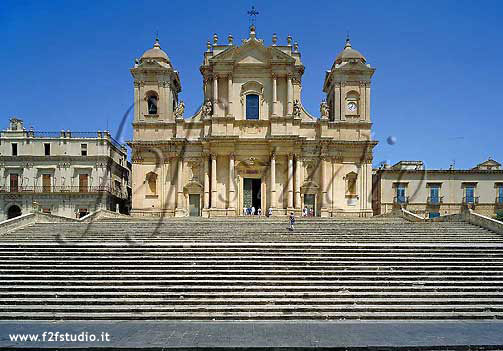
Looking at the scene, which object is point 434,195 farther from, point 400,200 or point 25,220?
point 25,220

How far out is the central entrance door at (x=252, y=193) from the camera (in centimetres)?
4184

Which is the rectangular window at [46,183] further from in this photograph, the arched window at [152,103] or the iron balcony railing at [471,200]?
the iron balcony railing at [471,200]

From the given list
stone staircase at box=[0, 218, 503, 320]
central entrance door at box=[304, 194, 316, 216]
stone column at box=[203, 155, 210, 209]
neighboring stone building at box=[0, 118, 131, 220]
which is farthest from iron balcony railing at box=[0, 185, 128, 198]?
stone staircase at box=[0, 218, 503, 320]

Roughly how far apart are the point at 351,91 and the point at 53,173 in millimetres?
30546

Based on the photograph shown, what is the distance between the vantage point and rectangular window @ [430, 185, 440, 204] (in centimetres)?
5188

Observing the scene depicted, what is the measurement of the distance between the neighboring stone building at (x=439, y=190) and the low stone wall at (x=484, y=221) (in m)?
23.2

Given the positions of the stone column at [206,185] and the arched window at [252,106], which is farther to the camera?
the arched window at [252,106]

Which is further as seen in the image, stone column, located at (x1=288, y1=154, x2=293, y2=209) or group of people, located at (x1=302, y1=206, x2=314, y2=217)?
stone column, located at (x1=288, y1=154, x2=293, y2=209)

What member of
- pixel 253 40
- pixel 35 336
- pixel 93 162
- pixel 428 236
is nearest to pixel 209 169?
pixel 253 40

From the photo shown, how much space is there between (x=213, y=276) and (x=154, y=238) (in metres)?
7.32

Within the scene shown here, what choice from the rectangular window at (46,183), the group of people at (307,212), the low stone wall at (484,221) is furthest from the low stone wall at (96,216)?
the low stone wall at (484,221)

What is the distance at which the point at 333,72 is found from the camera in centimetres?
4362

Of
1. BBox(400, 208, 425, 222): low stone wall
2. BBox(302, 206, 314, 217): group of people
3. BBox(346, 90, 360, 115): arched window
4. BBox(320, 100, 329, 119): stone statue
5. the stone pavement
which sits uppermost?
BBox(346, 90, 360, 115): arched window

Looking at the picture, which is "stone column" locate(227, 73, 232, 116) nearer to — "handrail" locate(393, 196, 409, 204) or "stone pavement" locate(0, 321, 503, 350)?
"handrail" locate(393, 196, 409, 204)
